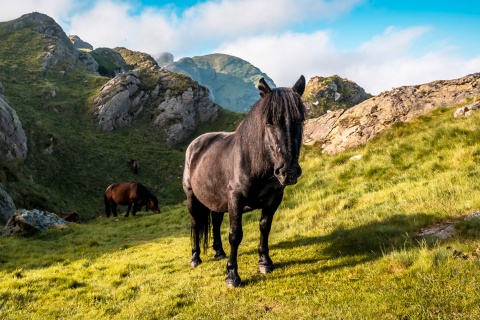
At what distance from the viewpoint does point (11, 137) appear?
31.3m

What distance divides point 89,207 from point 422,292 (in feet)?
102

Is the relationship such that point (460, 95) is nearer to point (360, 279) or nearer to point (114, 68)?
point (360, 279)

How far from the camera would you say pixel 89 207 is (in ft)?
96.5

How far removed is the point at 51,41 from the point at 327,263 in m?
95.8

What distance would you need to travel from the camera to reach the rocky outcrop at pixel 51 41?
232 ft

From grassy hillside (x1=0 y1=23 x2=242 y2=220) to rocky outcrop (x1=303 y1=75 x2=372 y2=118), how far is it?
103 feet

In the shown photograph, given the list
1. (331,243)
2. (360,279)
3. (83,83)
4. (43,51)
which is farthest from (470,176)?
(43,51)

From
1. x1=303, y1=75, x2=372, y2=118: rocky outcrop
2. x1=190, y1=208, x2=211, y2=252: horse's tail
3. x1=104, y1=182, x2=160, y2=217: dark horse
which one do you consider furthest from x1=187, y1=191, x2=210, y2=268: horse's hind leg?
x1=303, y1=75, x2=372, y2=118: rocky outcrop

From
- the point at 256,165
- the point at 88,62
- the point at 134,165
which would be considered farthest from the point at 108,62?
the point at 256,165

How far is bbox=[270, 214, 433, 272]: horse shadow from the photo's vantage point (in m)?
5.95

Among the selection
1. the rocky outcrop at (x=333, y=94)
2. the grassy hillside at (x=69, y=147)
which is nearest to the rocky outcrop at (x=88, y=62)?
the grassy hillside at (x=69, y=147)

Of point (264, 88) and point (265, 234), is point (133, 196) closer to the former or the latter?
point (265, 234)

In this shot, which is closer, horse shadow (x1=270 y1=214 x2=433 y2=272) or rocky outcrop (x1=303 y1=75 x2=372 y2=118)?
horse shadow (x1=270 y1=214 x2=433 y2=272)

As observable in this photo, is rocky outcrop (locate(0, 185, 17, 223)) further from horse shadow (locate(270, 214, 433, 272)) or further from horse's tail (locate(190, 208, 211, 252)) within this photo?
horse shadow (locate(270, 214, 433, 272))
